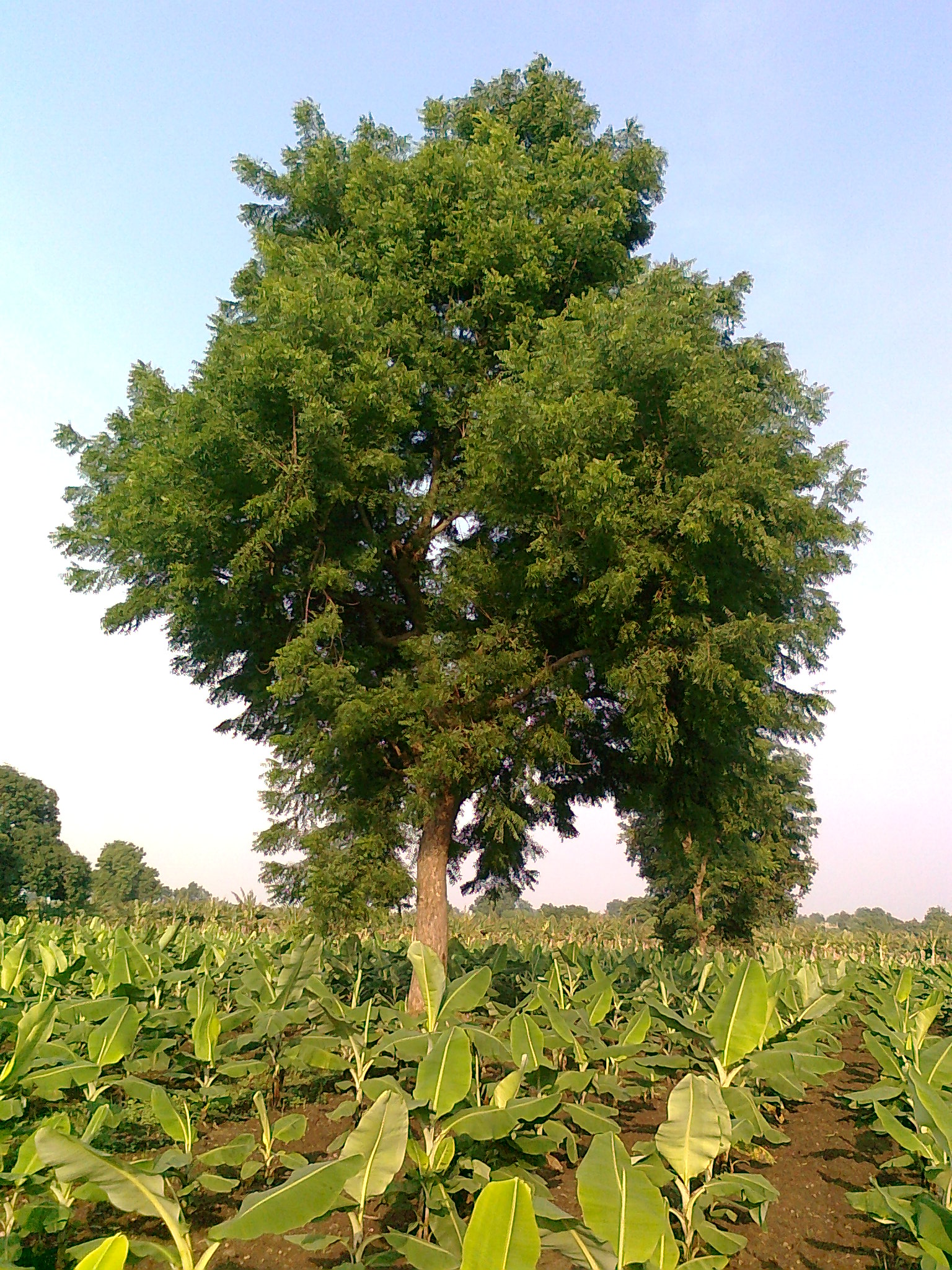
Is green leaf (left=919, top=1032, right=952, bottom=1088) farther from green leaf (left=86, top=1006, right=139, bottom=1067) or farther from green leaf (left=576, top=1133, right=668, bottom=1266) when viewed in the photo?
green leaf (left=86, top=1006, right=139, bottom=1067)

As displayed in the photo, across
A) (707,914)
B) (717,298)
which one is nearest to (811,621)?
(717,298)

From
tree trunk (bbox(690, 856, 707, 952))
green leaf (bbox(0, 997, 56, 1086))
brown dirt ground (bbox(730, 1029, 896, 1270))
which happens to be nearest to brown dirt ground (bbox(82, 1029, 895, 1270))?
brown dirt ground (bbox(730, 1029, 896, 1270))

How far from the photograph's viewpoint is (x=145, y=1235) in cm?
405

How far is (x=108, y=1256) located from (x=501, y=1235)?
1.00 m

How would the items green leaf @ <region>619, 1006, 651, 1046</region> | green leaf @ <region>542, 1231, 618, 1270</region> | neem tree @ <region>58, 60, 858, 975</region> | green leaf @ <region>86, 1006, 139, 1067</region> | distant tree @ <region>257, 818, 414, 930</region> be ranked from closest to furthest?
green leaf @ <region>542, 1231, 618, 1270</region> → green leaf @ <region>86, 1006, 139, 1067</region> → green leaf @ <region>619, 1006, 651, 1046</region> → neem tree @ <region>58, 60, 858, 975</region> → distant tree @ <region>257, 818, 414, 930</region>

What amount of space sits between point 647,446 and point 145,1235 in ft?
26.1

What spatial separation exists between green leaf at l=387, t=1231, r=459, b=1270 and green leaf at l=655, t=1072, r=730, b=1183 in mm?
1113

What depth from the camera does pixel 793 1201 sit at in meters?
4.79

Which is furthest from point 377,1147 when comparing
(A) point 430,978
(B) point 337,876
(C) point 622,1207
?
(B) point 337,876

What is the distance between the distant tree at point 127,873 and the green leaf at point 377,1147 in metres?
72.3

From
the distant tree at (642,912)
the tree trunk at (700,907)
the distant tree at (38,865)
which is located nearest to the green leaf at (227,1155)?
the tree trunk at (700,907)

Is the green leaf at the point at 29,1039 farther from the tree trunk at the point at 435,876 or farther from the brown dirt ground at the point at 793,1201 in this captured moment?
the tree trunk at the point at 435,876

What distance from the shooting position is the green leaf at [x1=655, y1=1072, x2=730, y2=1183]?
348cm

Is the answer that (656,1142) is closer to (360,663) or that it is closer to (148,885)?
(360,663)
